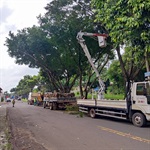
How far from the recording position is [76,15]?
2194cm

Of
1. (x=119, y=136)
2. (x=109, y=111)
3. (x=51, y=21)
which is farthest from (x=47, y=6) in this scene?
(x=119, y=136)

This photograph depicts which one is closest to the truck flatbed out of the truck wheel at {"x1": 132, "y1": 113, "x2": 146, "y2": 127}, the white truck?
the white truck

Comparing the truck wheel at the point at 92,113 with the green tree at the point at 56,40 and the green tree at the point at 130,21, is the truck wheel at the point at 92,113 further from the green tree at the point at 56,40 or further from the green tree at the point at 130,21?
the green tree at the point at 56,40

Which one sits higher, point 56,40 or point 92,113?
point 56,40

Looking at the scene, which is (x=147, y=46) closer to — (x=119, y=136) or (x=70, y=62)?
(x=119, y=136)

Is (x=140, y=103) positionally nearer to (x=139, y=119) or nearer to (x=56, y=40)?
(x=139, y=119)

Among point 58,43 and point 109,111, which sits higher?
point 58,43

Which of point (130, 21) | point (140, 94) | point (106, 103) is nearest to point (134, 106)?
point (140, 94)

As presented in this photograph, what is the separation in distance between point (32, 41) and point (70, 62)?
6565 mm

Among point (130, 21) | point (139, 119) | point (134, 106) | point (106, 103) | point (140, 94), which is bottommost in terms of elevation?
point (139, 119)

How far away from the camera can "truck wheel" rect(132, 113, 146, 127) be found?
39.5ft

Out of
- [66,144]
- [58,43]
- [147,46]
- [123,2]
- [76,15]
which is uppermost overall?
[76,15]

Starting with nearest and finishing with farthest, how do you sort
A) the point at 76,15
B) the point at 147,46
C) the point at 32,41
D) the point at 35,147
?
the point at 35,147, the point at 147,46, the point at 76,15, the point at 32,41

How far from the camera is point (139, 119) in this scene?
40.3 ft
